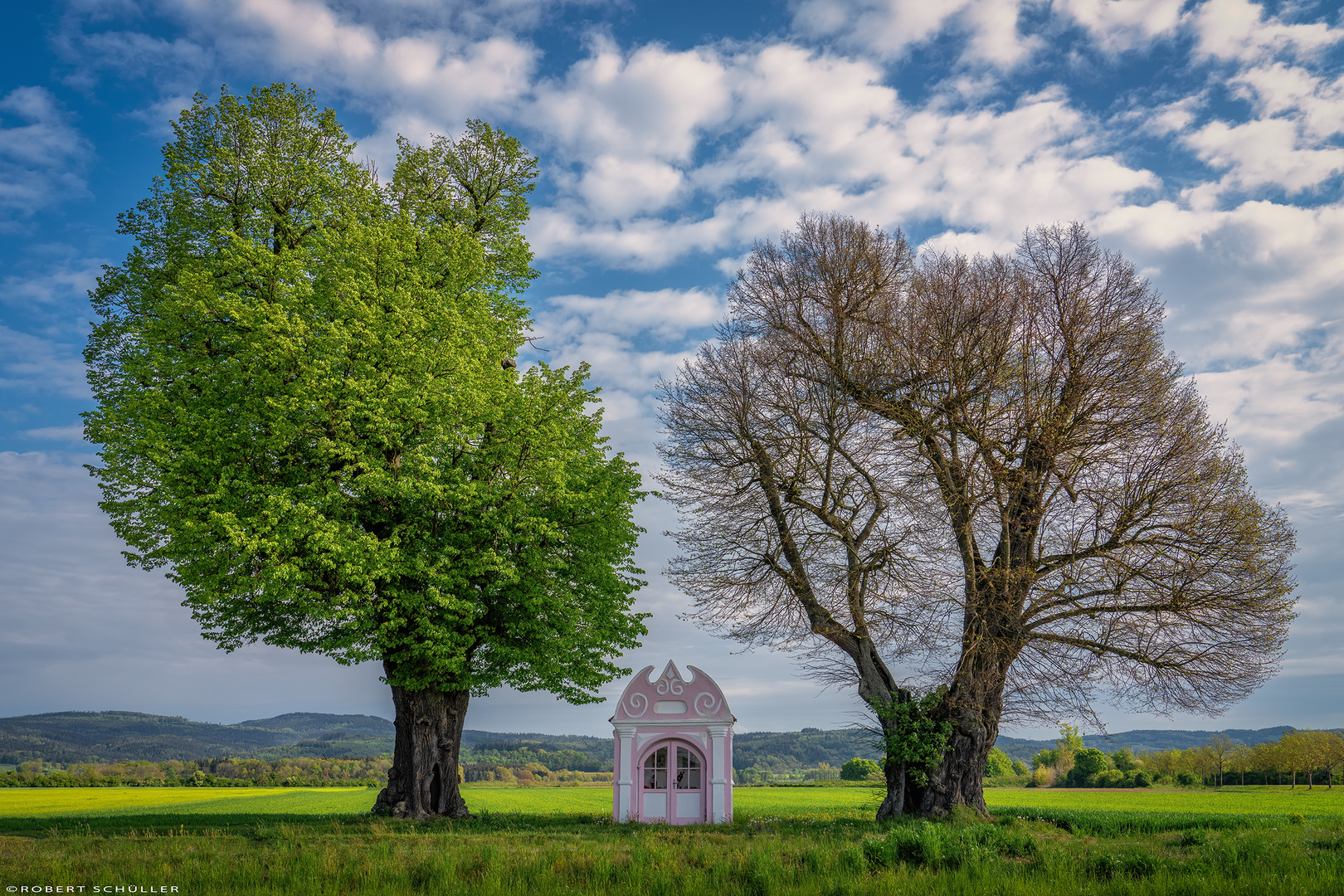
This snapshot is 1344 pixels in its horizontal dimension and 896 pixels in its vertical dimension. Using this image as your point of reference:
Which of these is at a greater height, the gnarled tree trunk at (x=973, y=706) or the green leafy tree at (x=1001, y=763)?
the gnarled tree trunk at (x=973, y=706)

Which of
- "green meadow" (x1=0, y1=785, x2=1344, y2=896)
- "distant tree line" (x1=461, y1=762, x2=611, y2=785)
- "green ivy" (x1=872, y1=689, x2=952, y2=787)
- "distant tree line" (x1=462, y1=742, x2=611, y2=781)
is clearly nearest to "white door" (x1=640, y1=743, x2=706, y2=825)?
"green meadow" (x1=0, y1=785, x2=1344, y2=896)

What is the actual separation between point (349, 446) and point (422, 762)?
8.11 meters

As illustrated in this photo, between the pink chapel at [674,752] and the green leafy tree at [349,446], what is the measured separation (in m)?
1.48

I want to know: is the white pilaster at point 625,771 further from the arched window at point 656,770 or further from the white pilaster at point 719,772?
the white pilaster at point 719,772

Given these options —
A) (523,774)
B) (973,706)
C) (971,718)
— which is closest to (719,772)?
(971,718)

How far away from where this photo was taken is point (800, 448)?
20266mm

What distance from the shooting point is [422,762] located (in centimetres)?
1903

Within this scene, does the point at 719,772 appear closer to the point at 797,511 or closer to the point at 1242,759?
the point at 797,511

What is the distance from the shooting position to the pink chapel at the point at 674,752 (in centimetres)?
1944

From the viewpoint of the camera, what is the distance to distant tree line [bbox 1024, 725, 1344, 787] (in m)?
42.5

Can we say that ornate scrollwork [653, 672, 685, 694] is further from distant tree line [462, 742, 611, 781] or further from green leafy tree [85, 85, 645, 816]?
distant tree line [462, 742, 611, 781]

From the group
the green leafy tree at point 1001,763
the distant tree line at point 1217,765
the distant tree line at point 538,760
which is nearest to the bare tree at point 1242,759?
the distant tree line at point 1217,765

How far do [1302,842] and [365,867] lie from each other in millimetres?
14940

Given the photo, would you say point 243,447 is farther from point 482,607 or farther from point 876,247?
point 876,247
